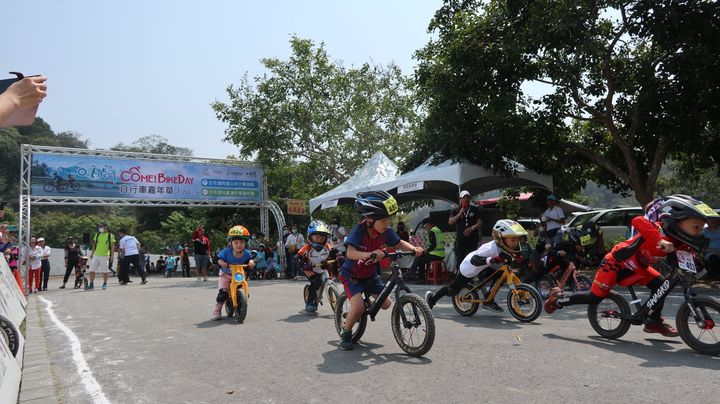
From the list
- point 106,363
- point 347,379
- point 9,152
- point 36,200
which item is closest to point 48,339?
point 106,363

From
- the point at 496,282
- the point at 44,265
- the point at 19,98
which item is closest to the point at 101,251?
the point at 44,265

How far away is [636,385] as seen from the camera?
15.0 feet

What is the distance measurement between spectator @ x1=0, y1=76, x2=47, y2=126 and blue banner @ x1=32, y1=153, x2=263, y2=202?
823 inches

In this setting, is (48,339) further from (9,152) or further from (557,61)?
(9,152)

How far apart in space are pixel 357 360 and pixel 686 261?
3321mm

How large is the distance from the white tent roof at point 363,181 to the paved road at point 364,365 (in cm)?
1134

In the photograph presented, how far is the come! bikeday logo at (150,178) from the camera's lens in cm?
2351

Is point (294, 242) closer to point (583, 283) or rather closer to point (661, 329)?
point (583, 283)

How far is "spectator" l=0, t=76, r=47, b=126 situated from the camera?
3.36 m

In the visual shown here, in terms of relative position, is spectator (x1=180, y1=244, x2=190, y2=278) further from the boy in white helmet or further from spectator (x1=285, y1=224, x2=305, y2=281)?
the boy in white helmet

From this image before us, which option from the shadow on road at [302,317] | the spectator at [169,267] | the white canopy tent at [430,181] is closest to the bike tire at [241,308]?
the shadow on road at [302,317]

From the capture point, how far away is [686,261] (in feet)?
18.8

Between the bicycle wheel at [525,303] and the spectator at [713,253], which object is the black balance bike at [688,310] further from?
the spectator at [713,253]

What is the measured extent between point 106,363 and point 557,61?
1260cm
